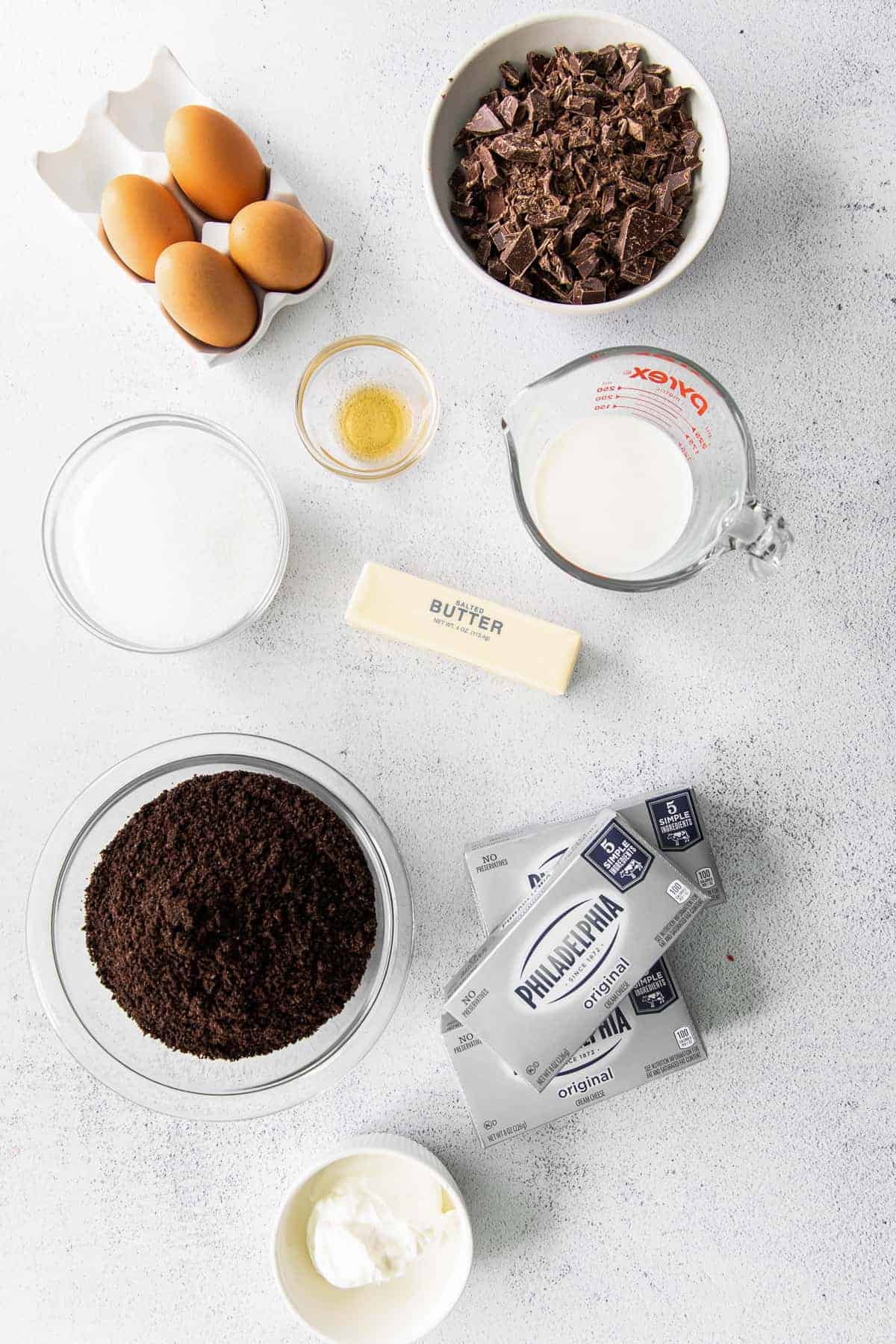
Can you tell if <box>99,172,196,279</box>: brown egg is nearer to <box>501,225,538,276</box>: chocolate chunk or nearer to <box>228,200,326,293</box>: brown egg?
<box>228,200,326,293</box>: brown egg

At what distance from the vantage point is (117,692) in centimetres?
→ 125

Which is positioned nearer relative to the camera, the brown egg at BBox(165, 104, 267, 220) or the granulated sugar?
the brown egg at BBox(165, 104, 267, 220)

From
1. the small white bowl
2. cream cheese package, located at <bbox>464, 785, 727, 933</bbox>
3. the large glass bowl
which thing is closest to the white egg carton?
the large glass bowl

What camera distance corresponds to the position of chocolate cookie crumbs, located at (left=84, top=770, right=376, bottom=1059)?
981 millimetres

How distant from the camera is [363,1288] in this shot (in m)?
1.19

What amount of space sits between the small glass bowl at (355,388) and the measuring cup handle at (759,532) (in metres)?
0.43

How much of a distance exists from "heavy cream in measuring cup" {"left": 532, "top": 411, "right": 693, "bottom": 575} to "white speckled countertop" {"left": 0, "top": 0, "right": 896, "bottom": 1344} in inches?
3.2

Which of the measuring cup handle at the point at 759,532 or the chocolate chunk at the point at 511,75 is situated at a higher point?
the chocolate chunk at the point at 511,75

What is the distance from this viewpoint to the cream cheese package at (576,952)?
1074mm

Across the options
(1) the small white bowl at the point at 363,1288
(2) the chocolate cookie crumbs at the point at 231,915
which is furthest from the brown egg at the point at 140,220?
(1) the small white bowl at the point at 363,1288

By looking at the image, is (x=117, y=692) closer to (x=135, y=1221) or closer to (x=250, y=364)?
(x=250, y=364)

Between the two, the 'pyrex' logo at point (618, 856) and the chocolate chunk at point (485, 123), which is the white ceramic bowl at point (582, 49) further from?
the 'pyrex' logo at point (618, 856)

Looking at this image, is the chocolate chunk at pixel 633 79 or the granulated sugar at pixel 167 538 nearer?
the chocolate chunk at pixel 633 79

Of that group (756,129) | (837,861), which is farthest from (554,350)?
(837,861)
